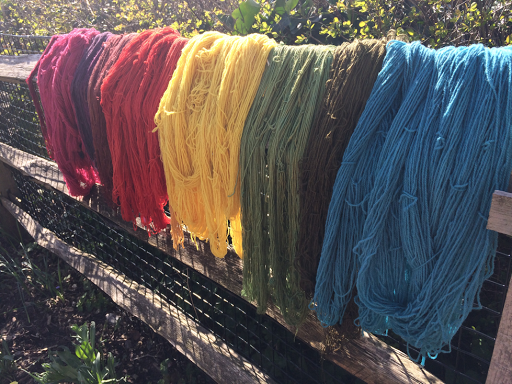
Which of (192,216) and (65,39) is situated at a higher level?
(65,39)

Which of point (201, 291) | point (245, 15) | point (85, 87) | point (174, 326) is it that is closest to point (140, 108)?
point (85, 87)

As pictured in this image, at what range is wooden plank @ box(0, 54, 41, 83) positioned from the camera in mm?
2279

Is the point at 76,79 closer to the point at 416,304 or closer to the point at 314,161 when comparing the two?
the point at 314,161

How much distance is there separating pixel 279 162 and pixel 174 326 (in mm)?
1450

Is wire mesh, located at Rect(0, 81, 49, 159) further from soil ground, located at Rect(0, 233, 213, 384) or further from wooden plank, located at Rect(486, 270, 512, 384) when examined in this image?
wooden plank, located at Rect(486, 270, 512, 384)

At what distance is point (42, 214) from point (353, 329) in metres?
3.40

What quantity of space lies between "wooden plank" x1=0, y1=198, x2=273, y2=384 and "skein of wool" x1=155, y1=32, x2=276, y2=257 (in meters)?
0.76

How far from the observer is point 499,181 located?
2.89 feet

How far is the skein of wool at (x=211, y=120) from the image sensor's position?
4.24 ft

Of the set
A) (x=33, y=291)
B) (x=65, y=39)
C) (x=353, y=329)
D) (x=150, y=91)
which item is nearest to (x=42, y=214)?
(x=33, y=291)

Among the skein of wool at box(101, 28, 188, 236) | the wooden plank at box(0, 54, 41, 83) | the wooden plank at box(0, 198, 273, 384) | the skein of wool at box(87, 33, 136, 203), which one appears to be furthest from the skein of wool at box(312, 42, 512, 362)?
the wooden plank at box(0, 54, 41, 83)

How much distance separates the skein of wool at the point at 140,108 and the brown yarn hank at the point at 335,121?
673mm

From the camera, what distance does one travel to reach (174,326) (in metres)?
2.20

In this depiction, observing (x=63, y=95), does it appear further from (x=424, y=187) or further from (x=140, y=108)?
(x=424, y=187)
